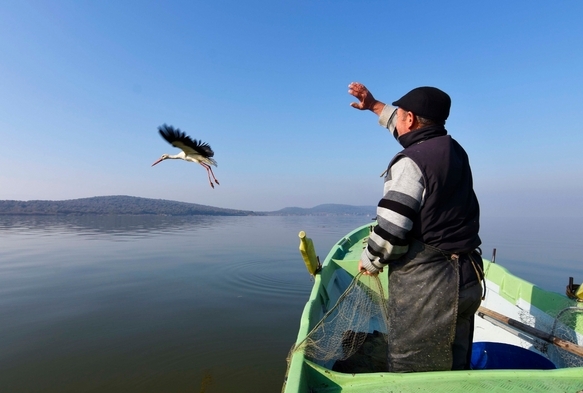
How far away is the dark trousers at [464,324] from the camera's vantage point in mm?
2010

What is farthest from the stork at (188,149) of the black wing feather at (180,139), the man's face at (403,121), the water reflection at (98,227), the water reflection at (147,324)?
the water reflection at (98,227)

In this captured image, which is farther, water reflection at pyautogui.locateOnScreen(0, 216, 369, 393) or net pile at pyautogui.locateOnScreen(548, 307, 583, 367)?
water reflection at pyautogui.locateOnScreen(0, 216, 369, 393)

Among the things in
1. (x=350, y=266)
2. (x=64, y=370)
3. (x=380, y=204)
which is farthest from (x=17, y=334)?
(x=380, y=204)

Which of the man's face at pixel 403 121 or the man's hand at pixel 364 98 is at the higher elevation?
the man's hand at pixel 364 98

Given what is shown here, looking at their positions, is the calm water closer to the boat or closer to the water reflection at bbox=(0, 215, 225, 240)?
the boat

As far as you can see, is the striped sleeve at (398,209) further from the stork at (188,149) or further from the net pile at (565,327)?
the stork at (188,149)

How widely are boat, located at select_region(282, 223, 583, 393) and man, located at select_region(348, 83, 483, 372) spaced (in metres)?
0.18

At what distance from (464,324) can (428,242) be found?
620mm

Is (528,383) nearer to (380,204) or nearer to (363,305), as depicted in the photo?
(380,204)

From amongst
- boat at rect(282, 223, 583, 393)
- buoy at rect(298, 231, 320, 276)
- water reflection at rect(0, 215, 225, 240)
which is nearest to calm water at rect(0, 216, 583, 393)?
buoy at rect(298, 231, 320, 276)

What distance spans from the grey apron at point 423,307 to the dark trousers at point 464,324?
63 mm

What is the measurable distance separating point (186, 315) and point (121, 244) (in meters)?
12.6

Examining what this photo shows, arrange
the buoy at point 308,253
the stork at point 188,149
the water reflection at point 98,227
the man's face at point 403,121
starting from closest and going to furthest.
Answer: the man's face at point 403,121, the buoy at point 308,253, the stork at point 188,149, the water reflection at point 98,227

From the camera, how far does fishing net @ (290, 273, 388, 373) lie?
262cm
